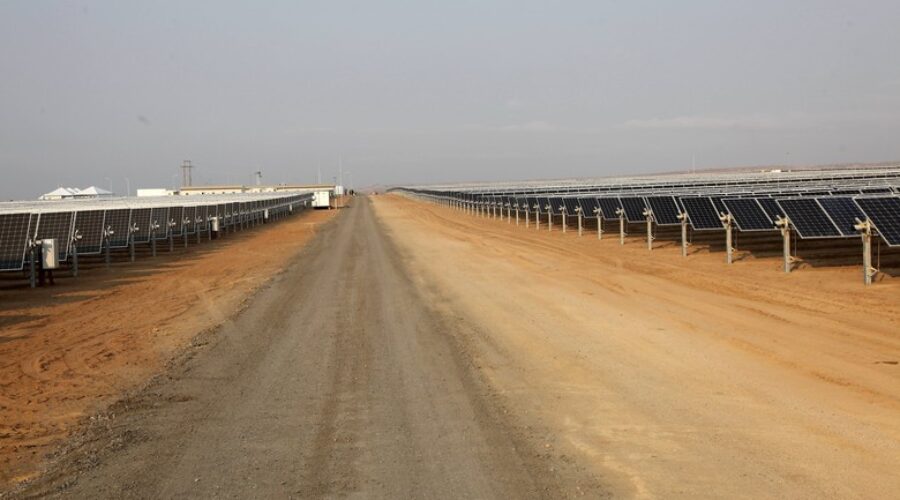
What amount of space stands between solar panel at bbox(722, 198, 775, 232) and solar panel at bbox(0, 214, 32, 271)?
69.4 ft

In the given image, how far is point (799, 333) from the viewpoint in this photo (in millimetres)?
12531

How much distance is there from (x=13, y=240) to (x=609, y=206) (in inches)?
985

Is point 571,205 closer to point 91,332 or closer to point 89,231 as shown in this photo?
point 89,231

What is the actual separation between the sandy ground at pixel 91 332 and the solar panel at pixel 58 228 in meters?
1.07

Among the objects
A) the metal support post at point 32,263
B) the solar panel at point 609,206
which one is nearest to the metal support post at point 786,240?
the solar panel at point 609,206

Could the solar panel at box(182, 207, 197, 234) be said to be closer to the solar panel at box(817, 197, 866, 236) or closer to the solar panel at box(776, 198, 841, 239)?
the solar panel at box(776, 198, 841, 239)

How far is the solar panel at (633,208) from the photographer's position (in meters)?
33.4

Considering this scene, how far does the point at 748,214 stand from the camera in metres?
25.5

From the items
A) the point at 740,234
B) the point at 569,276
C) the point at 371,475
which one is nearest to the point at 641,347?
the point at 371,475

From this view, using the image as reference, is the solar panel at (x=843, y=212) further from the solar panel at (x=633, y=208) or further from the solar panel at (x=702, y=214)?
the solar panel at (x=633, y=208)

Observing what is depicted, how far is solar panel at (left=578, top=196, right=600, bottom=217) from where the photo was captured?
39.7 metres

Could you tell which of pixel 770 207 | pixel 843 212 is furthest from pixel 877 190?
pixel 843 212

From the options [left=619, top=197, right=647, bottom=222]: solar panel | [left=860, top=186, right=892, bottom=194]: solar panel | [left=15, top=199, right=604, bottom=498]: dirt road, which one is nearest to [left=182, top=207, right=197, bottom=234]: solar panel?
[left=619, top=197, right=647, bottom=222]: solar panel

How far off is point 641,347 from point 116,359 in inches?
306
